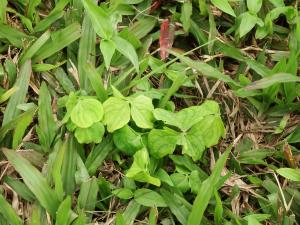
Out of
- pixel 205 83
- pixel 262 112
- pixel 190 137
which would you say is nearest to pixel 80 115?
pixel 190 137

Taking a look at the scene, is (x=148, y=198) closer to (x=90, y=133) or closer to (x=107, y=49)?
(x=90, y=133)

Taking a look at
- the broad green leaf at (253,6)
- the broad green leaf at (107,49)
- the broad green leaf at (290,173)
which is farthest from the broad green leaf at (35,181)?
the broad green leaf at (253,6)

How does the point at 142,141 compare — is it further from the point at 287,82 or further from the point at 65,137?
the point at 287,82

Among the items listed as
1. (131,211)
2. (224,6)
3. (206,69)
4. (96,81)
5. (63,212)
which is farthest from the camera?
(224,6)

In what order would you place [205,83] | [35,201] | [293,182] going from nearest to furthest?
[35,201]
[293,182]
[205,83]

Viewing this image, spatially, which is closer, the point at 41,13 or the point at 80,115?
the point at 80,115

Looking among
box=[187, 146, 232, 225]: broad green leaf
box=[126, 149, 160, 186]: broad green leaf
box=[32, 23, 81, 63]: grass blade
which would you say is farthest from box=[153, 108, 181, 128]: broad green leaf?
box=[32, 23, 81, 63]: grass blade

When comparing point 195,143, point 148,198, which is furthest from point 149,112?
point 148,198
